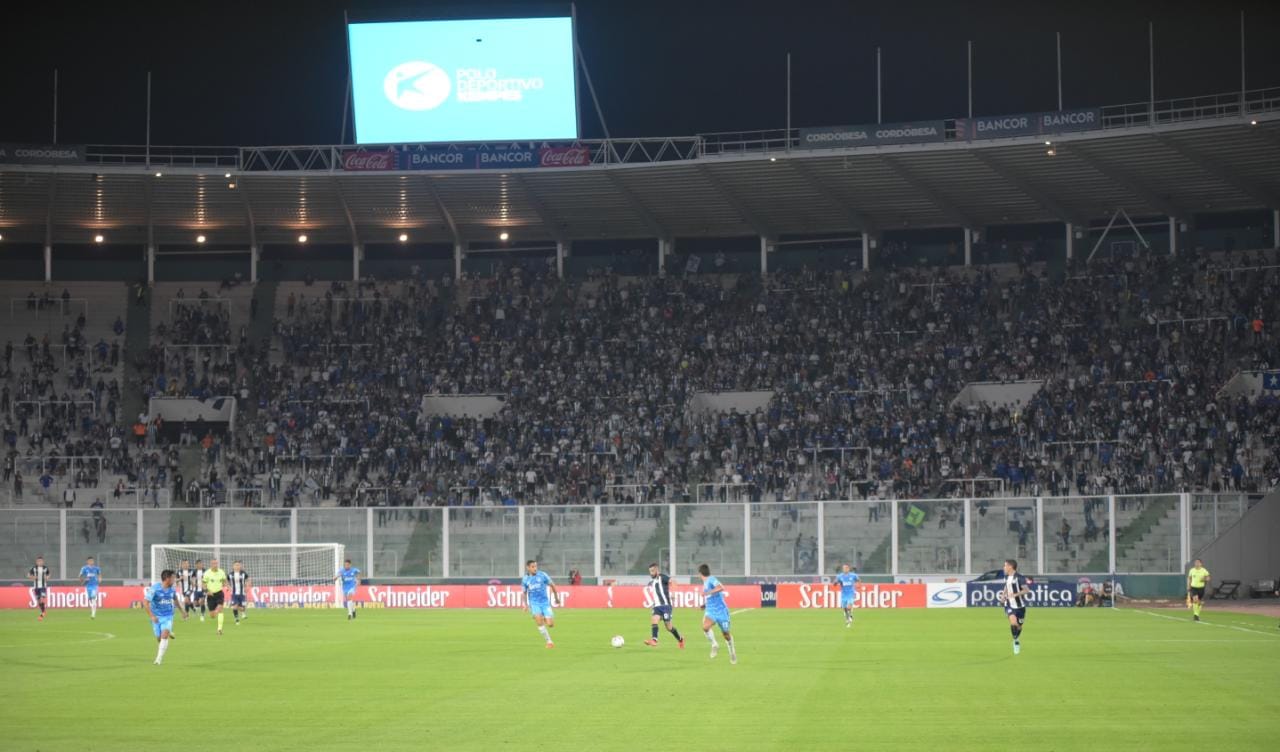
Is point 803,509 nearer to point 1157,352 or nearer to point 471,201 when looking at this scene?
point 1157,352

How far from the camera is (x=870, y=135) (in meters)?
60.2

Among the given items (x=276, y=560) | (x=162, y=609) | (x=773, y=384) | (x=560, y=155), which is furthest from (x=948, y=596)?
(x=162, y=609)

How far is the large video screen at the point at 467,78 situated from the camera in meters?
60.2

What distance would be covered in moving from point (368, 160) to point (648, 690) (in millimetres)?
43010

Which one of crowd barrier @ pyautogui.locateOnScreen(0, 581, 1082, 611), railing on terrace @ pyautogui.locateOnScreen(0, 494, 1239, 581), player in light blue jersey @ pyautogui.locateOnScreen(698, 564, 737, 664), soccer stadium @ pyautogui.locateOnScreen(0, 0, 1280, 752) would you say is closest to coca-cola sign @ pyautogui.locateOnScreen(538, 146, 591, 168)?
soccer stadium @ pyautogui.locateOnScreen(0, 0, 1280, 752)

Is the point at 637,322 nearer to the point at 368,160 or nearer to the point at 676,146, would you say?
the point at 676,146

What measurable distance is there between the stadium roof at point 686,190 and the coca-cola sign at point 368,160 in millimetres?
294

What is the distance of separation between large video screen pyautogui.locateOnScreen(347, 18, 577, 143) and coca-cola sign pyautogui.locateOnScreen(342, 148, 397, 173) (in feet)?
4.01

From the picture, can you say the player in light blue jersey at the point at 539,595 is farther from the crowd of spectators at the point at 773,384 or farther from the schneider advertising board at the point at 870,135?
the schneider advertising board at the point at 870,135

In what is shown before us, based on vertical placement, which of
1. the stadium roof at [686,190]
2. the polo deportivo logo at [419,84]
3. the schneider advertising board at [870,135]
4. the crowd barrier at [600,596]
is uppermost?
the polo deportivo logo at [419,84]

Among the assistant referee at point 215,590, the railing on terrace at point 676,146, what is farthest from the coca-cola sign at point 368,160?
the assistant referee at point 215,590

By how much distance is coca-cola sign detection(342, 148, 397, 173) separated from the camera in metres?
62.0

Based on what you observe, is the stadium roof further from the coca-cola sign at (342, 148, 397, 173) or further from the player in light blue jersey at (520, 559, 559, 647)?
the player in light blue jersey at (520, 559, 559, 647)

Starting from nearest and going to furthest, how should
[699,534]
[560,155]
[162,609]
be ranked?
[162,609]
[699,534]
[560,155]
